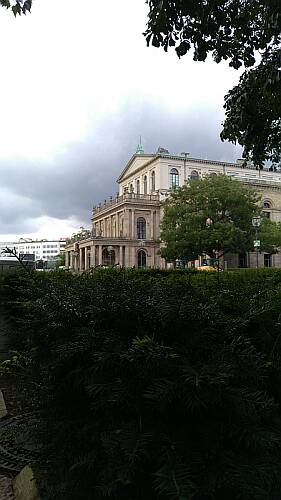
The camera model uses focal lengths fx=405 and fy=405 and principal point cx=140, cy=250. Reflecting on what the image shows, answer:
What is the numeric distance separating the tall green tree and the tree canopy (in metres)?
43.7

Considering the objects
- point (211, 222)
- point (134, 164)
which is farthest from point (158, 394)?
point (134, 164)

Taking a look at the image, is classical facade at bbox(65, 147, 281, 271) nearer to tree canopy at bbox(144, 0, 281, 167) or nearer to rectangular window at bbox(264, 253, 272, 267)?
rectangular window at bbox(264, 253, 272, 267)

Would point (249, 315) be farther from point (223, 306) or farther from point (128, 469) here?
point (128, 469)

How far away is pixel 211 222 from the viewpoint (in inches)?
2122

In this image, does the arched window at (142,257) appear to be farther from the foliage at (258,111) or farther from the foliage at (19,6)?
the foliage at (19,6)

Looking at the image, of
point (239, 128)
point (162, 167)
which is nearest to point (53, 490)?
point (239, 128)

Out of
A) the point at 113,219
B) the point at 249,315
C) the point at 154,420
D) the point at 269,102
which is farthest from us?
the point at 113,219

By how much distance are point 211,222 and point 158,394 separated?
53450mm

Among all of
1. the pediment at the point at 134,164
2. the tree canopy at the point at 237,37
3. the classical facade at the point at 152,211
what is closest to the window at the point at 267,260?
the classical facade at the point at 152,211

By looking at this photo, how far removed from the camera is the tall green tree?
50594 millimetres

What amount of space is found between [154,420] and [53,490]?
1.98ft

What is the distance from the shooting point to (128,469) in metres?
1.40

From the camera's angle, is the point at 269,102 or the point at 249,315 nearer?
the point at 249,315

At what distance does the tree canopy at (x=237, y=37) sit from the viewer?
4.90 meters
